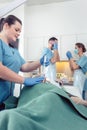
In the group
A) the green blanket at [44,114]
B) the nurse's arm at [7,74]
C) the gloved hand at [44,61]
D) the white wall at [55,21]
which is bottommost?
the green blanket at [44,114]

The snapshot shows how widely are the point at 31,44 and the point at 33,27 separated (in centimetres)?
33

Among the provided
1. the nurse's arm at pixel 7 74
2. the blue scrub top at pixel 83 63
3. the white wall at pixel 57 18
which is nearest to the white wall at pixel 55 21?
the white wall at pixel 57 18

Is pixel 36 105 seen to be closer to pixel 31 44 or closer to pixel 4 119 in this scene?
pixel 4 119

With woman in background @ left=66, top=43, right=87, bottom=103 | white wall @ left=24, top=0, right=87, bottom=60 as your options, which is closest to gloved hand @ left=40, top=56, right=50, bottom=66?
woman in background @ left=66, top=43, right=87, bottom=103

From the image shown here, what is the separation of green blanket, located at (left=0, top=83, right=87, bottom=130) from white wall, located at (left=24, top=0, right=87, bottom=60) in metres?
3.03

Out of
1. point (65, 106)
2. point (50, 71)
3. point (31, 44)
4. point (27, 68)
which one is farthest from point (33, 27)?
point (65, 106)

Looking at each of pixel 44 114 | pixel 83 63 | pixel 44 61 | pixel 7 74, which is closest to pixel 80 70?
pixel 83 63

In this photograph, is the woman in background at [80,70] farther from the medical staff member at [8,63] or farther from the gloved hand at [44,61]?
the medical staff member at [8,63]

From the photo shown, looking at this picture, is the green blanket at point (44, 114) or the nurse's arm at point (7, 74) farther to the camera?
the nurse's arm at point (7, 74)

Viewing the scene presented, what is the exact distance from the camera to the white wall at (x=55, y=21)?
4273 millimetres

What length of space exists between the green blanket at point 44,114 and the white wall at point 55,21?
9.95 ft

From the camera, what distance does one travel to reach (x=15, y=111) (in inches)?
32.1

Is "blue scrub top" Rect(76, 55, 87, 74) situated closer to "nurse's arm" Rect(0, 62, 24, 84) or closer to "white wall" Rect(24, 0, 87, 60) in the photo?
"white wall" Rect(24, 0, 87, 60)

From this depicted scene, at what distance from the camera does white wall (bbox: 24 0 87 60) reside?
4273 mm
